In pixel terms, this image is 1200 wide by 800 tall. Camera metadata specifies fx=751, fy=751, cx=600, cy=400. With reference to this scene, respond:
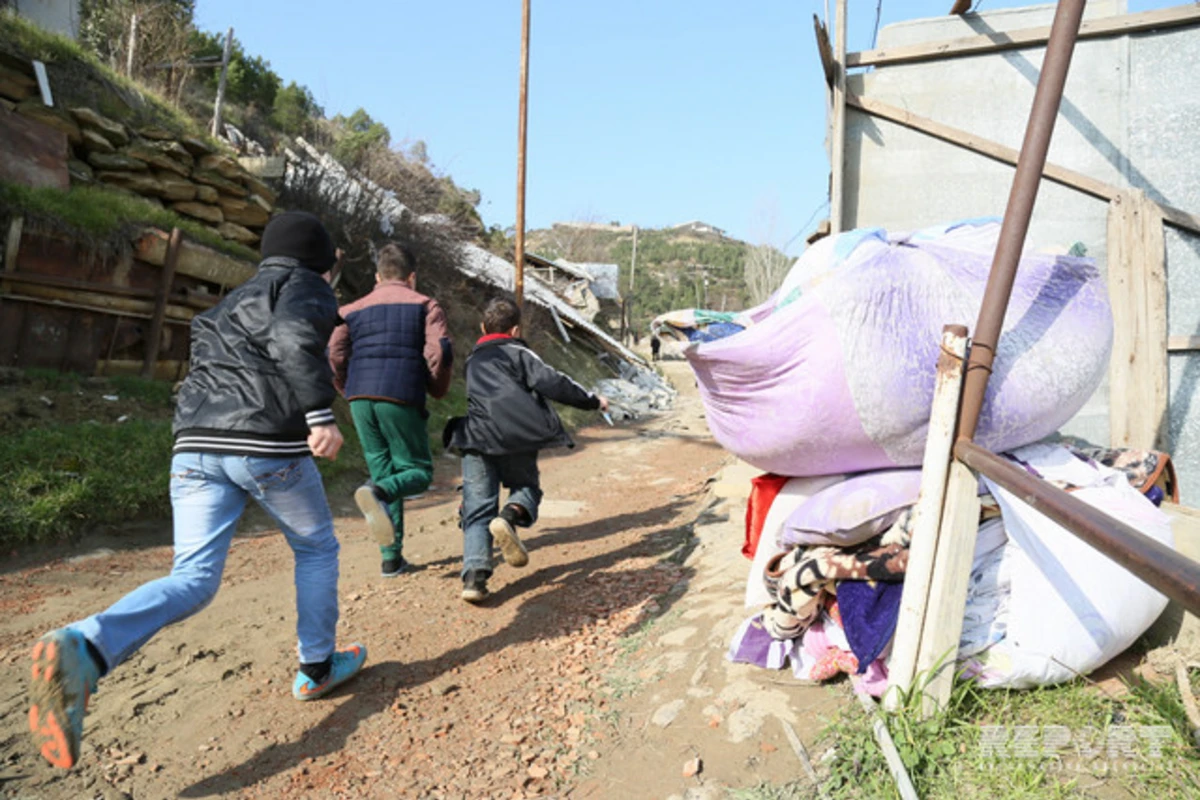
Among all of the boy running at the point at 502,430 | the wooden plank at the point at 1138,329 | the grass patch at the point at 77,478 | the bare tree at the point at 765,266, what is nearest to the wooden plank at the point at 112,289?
the grass patch at the point at 77,478

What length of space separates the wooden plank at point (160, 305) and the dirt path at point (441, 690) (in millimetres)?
3020

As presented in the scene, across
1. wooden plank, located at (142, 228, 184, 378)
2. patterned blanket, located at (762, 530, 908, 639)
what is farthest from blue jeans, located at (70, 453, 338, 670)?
wooden plank, located at (142, 228, 184, 378)

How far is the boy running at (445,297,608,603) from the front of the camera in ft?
12.3

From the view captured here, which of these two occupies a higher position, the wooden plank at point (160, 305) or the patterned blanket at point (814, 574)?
the wooden plank at point (160, 305)

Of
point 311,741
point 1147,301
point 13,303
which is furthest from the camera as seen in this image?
point 13,303

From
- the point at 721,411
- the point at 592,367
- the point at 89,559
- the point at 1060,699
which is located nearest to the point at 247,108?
the point at 592,367

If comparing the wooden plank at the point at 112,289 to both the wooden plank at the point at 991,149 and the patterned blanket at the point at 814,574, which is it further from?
the patterned blanket at the point at 814,574

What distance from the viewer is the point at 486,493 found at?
380 cm

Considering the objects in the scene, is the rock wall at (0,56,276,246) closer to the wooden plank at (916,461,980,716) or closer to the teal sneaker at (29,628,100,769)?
the teal sneaker at (29,628,100,769)

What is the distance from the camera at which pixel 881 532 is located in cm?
221

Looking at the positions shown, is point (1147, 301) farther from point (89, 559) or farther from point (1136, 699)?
point (89, 559)

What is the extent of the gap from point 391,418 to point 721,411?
7.15 ft

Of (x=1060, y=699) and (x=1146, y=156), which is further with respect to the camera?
(x=1146, y=156)

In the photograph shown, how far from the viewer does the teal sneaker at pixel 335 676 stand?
106 inches
